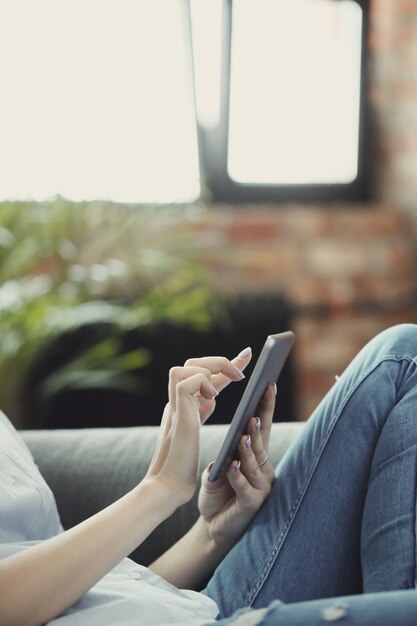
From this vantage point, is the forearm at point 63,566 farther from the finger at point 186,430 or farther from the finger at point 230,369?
the finger at point 230,369

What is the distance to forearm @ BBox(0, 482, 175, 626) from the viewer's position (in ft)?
2.93

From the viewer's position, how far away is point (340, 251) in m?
2.83

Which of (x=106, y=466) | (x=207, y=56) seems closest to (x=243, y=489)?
(x=106, y=466)

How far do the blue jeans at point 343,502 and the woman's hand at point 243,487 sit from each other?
21mm

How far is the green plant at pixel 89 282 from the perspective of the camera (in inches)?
77.9

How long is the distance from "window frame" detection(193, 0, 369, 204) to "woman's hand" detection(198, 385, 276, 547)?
1.84 meters

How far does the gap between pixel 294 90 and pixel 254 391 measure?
2.09 metres

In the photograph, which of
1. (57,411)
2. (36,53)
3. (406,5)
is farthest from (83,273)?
(406,5)

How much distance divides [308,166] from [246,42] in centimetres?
47

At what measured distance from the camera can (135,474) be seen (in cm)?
137

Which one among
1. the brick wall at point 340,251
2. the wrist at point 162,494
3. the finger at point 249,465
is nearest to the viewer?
the wrist at point 162,494

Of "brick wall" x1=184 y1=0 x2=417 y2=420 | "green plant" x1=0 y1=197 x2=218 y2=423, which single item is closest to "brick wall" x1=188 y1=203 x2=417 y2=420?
"brick wall" x1=184 y1=0 x2=417 y2=420

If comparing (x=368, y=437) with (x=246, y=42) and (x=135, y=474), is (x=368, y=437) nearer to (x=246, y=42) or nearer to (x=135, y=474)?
(x=135, y=474)

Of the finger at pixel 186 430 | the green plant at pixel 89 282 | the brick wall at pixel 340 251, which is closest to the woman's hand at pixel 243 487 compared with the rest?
the finger at pixel 186 430
